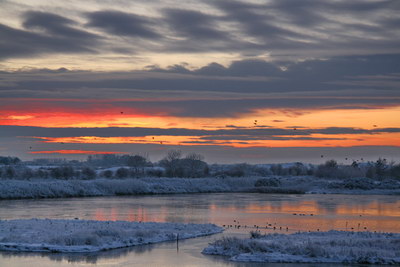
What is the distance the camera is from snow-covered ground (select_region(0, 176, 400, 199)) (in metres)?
72.5

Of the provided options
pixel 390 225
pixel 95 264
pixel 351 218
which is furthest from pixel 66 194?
pixel 95 264

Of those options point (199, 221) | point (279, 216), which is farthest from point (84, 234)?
point (279, 216)

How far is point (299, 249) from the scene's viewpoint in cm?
2528

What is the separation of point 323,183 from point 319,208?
4313 cm

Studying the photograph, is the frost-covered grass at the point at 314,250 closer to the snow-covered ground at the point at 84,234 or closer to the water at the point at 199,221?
the water at the point at 199,221

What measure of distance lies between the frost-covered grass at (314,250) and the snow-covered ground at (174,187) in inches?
1880

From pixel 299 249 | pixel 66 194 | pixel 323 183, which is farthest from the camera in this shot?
pixel 323 183

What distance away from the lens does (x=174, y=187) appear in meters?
89.2

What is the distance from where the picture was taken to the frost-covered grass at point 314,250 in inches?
957

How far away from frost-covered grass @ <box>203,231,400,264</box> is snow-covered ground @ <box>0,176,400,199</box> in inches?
1880

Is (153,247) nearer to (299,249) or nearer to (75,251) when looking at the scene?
(75,251)

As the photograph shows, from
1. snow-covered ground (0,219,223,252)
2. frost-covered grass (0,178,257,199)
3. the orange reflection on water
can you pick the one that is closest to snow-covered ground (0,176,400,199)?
frost-covered grass (0,178,257,199)

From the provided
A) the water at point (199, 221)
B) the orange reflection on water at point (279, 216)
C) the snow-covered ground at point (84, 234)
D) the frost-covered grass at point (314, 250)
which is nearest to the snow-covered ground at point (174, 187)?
Result: the water at point (199, 221)

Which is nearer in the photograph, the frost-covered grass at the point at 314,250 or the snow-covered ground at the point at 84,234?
the frost-covered grass at the point at 314,250
